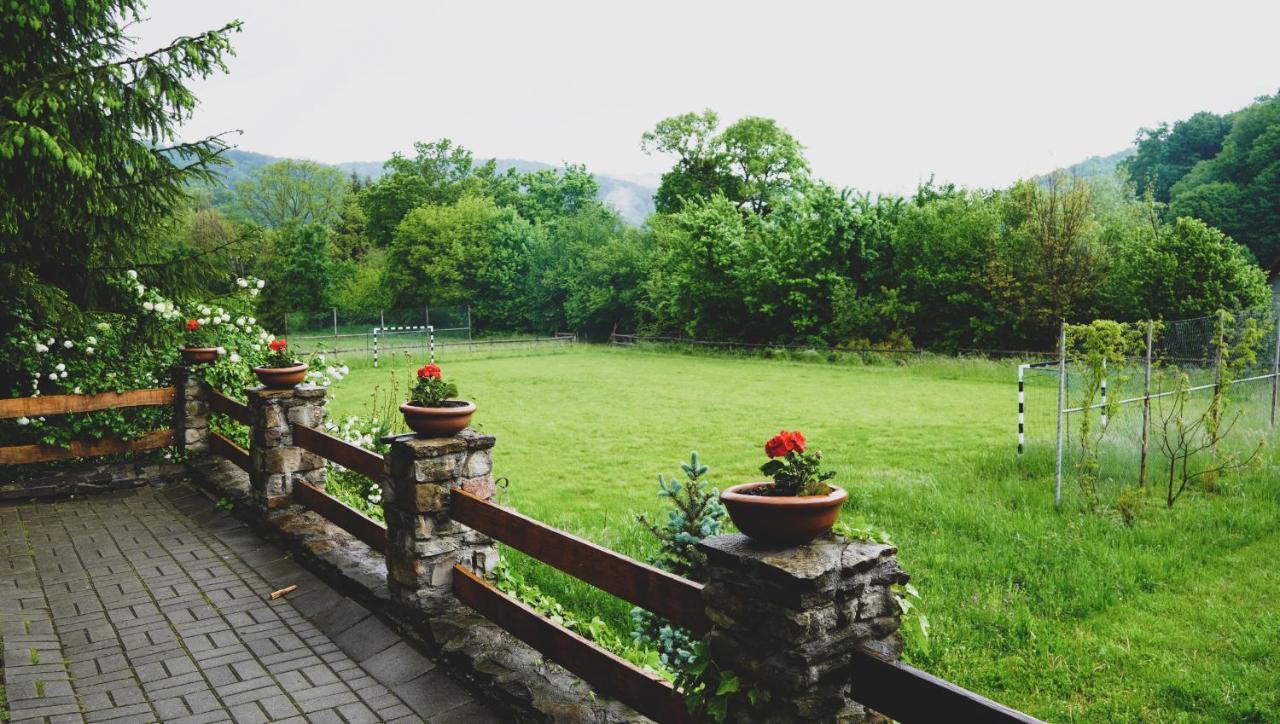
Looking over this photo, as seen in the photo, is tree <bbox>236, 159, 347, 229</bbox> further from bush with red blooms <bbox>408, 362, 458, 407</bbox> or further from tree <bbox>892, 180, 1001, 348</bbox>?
bush with red blooms <bbox>408, 362, 458, 407</bbox>

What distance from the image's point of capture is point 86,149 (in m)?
7.04

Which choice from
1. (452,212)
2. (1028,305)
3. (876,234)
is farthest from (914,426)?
(452,212)

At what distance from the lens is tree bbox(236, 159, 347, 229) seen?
67750mm

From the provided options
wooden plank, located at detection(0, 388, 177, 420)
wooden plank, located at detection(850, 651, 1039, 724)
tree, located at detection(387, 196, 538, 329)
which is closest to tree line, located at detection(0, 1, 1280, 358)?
tree, located at detection(387, 196, 538, 329)

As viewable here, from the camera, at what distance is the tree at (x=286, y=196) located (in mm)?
67750

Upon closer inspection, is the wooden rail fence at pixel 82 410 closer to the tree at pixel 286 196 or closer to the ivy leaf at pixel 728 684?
the ivy leaf at pixel 728 684

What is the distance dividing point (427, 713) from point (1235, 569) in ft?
21.5

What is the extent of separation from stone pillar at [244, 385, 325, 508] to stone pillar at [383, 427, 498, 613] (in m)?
2.06

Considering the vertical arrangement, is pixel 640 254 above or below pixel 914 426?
above

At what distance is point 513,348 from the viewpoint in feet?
121

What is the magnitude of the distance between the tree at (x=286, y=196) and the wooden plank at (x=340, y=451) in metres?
67.0

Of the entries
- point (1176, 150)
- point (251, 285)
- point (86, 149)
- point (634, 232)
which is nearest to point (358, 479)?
point (251, 285)

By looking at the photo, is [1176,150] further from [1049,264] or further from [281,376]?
[281,376]

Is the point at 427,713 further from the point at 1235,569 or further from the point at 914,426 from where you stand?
the point at 914,426
